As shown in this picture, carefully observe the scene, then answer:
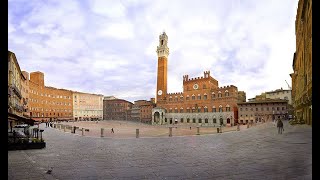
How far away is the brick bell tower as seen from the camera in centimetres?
6613

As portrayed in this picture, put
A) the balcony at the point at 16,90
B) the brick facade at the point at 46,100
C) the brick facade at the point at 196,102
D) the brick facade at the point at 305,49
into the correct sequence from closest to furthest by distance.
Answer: the brick facade at the point at 305,49 < the balcony at the point at 16,90 < the brick facade at the point at 46,100 < the brick facade at the point at 196,102

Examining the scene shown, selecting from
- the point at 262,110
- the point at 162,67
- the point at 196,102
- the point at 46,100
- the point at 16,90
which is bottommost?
the point at 262,110

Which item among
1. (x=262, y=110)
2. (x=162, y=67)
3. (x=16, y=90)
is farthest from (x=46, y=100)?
(x=162, y=67)

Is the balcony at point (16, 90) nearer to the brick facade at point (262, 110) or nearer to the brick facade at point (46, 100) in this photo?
the brick facade at point (46, 100)

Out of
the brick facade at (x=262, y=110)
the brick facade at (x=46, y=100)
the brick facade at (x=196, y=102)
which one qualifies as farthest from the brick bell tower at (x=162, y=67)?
the brick facade at (x=46, y=100)

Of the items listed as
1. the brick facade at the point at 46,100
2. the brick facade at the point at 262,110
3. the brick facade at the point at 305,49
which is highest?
the brick facade at the point at 305,49

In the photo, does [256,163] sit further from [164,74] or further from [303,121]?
[164,74]

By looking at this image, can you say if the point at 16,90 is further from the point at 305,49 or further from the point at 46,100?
the point at 305,49

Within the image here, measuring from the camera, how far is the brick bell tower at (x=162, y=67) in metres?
66.1

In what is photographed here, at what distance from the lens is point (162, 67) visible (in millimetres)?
67062

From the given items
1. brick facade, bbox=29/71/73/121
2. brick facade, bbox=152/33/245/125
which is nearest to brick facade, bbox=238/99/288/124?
brick facade, bbox=152/33/245/125

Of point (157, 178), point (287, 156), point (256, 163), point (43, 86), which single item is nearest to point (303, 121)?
point (287, 156)

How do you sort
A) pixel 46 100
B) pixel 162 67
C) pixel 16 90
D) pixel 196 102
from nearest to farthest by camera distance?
pixel 16 90 < pixel 46 100 < pixel 196 102 < pixel 162 67

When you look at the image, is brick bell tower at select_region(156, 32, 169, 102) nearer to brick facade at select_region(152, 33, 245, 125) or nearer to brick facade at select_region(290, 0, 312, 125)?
brick facade at select_region(152, 33, 245, 125)
